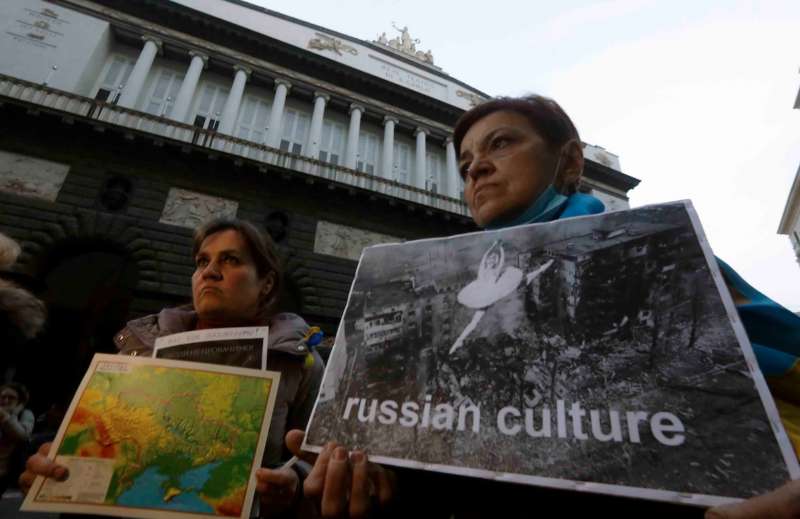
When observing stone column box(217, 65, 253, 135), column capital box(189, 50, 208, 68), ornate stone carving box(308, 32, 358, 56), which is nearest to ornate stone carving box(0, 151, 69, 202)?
stone column box(217, 65, 253, 135)

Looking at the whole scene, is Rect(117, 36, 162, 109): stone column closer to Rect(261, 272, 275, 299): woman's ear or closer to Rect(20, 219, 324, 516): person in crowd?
Rect(20, 219, 324, 516): person in crowd

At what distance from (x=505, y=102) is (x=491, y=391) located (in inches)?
51.5

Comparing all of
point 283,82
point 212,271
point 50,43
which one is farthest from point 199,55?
point 212,271

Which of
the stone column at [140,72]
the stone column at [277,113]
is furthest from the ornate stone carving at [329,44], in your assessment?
the stone column at [140,72]

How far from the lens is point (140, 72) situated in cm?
1091

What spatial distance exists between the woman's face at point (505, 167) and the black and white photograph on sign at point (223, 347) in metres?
0.94

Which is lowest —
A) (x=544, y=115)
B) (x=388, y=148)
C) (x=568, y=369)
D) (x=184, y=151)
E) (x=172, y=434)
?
(x=172, y=434)

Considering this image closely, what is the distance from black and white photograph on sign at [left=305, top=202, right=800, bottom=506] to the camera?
602mm

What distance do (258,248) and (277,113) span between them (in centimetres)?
1189

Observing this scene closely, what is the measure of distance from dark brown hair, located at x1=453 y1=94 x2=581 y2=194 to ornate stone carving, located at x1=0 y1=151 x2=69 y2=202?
10.3m

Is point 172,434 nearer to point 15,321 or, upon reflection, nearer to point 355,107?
point 15,321

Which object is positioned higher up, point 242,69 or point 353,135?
point 242,69

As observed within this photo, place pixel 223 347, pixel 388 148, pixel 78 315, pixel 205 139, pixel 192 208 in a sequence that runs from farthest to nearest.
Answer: pixel 388 148 < pixel 78 315 < pixel 205 139 < pixel 192 208 < pixel 223 347

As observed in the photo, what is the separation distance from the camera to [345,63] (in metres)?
14.5
